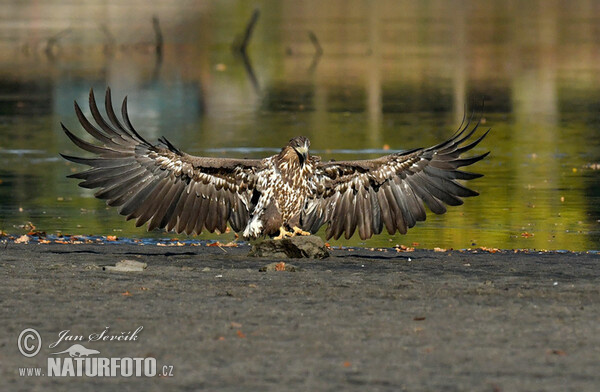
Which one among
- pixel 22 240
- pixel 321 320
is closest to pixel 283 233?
pixel 22 240

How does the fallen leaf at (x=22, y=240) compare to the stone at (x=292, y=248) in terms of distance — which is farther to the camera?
the fallen leaf at (x=22, y=240)

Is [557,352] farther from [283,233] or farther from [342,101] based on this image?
[342,101]

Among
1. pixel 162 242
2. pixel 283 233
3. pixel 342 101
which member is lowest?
pixel 162 242

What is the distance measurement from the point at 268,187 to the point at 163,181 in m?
0.96

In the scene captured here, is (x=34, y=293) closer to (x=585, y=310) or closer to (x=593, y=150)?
(x=585, y=310)

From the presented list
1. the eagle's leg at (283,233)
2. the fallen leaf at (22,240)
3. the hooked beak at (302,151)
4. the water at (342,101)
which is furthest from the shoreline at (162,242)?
the hooked beak at (302,151)

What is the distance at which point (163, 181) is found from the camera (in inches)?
472

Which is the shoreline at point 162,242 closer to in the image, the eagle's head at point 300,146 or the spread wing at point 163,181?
the spread wing at point 163,181

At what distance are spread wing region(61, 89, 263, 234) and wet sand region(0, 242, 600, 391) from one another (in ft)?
1.58

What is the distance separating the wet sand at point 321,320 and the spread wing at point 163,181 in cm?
48

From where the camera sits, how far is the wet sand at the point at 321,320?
23.2ft

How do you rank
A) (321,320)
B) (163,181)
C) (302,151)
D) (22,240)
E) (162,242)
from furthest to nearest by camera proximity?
(162,242) → (22,240) → (163,181) → (302,151) → (321,320)

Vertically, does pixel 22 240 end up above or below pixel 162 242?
above

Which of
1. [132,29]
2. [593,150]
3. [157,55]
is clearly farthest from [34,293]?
[132,29]
